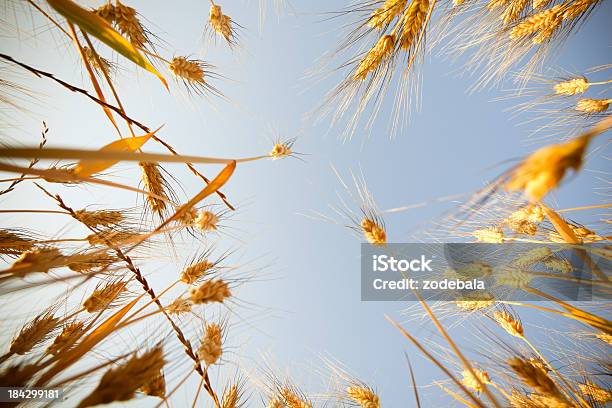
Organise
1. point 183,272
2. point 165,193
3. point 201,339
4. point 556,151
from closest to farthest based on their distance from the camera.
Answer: point 556,151 < point 201,339 < point 183,272 < point 165,193

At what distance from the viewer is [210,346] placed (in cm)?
76

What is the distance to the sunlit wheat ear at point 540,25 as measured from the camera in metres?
1.39

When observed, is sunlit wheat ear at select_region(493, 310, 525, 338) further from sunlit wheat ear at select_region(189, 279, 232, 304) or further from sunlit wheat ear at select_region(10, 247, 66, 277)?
sunlit wheat ear at select_region(10, 247, 66, 277)

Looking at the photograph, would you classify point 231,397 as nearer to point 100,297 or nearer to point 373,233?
point 100,297

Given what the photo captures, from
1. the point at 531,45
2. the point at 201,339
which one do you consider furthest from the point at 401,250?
the point at 531,45

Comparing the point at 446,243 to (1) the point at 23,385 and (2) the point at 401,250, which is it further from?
(1) the point at 23,385

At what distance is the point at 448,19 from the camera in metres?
1.41

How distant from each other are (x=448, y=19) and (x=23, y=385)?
202cm

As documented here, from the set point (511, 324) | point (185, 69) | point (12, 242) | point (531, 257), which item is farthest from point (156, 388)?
point (531, 257)

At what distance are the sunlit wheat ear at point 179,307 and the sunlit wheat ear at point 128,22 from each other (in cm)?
101

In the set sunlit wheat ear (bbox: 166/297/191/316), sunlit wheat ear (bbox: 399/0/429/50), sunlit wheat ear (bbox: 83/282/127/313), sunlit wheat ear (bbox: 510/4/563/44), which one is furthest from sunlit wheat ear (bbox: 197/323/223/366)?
sunlit wheat ear (bbox: 510/4/563/44)

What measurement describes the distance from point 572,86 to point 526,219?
97 centimetres

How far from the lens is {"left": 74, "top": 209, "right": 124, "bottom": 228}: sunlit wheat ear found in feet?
3.74

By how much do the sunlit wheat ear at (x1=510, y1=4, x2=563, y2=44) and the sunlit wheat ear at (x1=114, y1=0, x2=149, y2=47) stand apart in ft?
6.00
